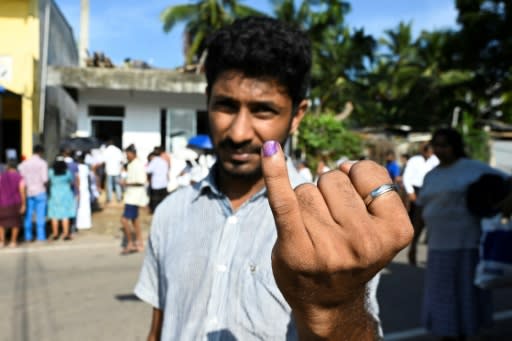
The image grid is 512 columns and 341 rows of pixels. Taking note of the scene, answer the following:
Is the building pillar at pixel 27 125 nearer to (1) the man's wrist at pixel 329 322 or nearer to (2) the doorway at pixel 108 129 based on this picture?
(2) the doorway at pixel 108 129

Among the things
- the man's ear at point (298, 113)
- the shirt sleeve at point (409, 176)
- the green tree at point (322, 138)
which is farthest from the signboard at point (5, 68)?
the man's ear at point (298, 113)

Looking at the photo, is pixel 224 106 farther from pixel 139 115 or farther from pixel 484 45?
pixel 484 45

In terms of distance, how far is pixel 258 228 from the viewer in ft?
4.81

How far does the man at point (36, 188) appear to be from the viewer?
27.9ft

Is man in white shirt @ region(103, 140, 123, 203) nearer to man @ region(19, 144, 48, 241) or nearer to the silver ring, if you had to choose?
man @ region(19, 144, 48, 241)

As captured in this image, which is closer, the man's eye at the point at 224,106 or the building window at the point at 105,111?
the man's eye at the point at 224,106

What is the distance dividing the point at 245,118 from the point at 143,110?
14325 mm

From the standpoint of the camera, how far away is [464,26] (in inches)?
855

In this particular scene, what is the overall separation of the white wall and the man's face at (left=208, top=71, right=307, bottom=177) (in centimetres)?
1383

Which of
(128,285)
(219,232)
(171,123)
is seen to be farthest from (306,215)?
(171,123)

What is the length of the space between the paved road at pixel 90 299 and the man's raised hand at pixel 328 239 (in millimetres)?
3760

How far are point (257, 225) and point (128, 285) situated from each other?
5082 mm

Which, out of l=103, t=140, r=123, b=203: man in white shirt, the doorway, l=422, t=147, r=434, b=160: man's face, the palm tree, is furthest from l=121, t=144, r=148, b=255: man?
the palm tree

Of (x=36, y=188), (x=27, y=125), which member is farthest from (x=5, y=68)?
(x=36, y=188)
